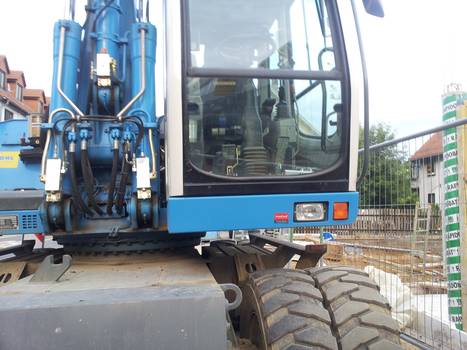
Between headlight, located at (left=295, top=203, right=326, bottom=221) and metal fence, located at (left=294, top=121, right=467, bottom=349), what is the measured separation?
1.57 metres

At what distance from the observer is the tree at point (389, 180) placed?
439 centimetres

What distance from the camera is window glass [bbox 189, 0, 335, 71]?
9.05 feet

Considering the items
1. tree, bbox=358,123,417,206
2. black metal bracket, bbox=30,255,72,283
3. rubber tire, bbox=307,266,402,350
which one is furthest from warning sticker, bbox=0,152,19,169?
tree, bbox=358,123,417,206

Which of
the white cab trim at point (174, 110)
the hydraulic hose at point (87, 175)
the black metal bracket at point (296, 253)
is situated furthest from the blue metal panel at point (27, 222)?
the black metal bracket at point (296, 253)

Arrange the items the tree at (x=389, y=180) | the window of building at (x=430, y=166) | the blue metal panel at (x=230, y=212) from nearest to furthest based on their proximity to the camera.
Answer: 1. the blue metal panel at (x=230, y=212)
2. the window of building at (x=430, y=166)
3. the tree at (x=389, y=180)

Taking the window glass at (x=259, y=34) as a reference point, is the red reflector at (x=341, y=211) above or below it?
below

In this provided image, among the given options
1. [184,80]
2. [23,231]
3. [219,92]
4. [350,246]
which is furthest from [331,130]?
[350,246]

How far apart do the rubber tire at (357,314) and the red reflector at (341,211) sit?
374mm

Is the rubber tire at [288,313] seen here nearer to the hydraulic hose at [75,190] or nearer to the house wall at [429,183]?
the hydraulic hose at [75,190]

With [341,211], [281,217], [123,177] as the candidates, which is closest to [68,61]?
[123,177]

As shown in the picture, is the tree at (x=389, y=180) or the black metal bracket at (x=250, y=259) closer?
the black metal bracket at (x=250, y=259)

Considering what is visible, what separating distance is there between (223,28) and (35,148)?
6.50 feet

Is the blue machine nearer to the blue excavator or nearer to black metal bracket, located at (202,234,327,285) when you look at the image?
the blue excavator

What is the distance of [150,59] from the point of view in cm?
333
